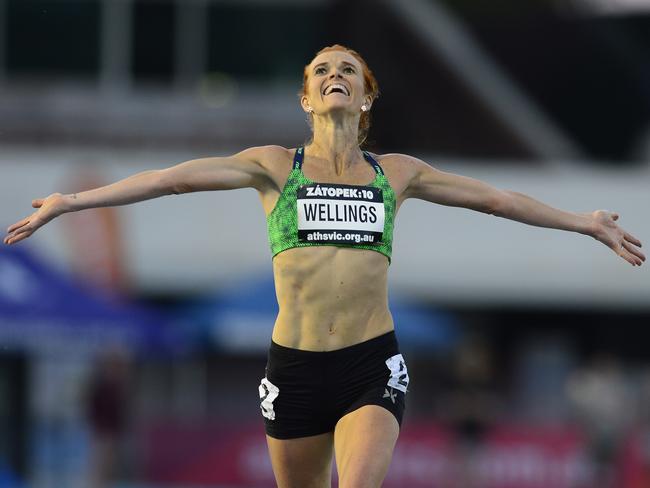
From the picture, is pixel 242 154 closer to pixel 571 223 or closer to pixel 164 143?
pixel 571 223

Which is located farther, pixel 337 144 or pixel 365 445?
pixel 337 144

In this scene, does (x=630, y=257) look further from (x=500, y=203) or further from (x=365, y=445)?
(x=365, y=445)

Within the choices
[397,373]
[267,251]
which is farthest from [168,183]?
[267,251]

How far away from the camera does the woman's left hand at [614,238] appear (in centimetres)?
757

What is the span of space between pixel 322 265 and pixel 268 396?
0.71 meters

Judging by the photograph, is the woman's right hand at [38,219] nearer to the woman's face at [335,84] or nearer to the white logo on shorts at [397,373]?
the woman's face at [335,84]

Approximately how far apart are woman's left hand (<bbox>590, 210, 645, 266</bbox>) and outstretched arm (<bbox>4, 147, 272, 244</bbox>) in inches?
66.4

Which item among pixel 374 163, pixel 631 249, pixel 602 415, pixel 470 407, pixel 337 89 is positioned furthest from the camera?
pixel 602 415

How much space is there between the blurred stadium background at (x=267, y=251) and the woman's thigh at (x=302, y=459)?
9.84 metres

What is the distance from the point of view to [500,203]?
24.7 ft

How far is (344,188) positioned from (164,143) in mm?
18498

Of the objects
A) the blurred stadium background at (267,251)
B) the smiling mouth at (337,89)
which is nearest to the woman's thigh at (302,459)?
the smiling mouth at (337,89)

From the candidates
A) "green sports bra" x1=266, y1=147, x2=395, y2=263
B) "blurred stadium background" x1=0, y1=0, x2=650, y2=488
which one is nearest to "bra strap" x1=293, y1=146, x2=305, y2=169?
"green sports bra" x1=266, y1=147, x2=395, y2=263

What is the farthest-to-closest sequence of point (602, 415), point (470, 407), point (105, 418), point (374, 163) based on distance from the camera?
1. point (602, 415)
2. point (105, 418)
3. point (470, 407)
4. point (374, 163)
